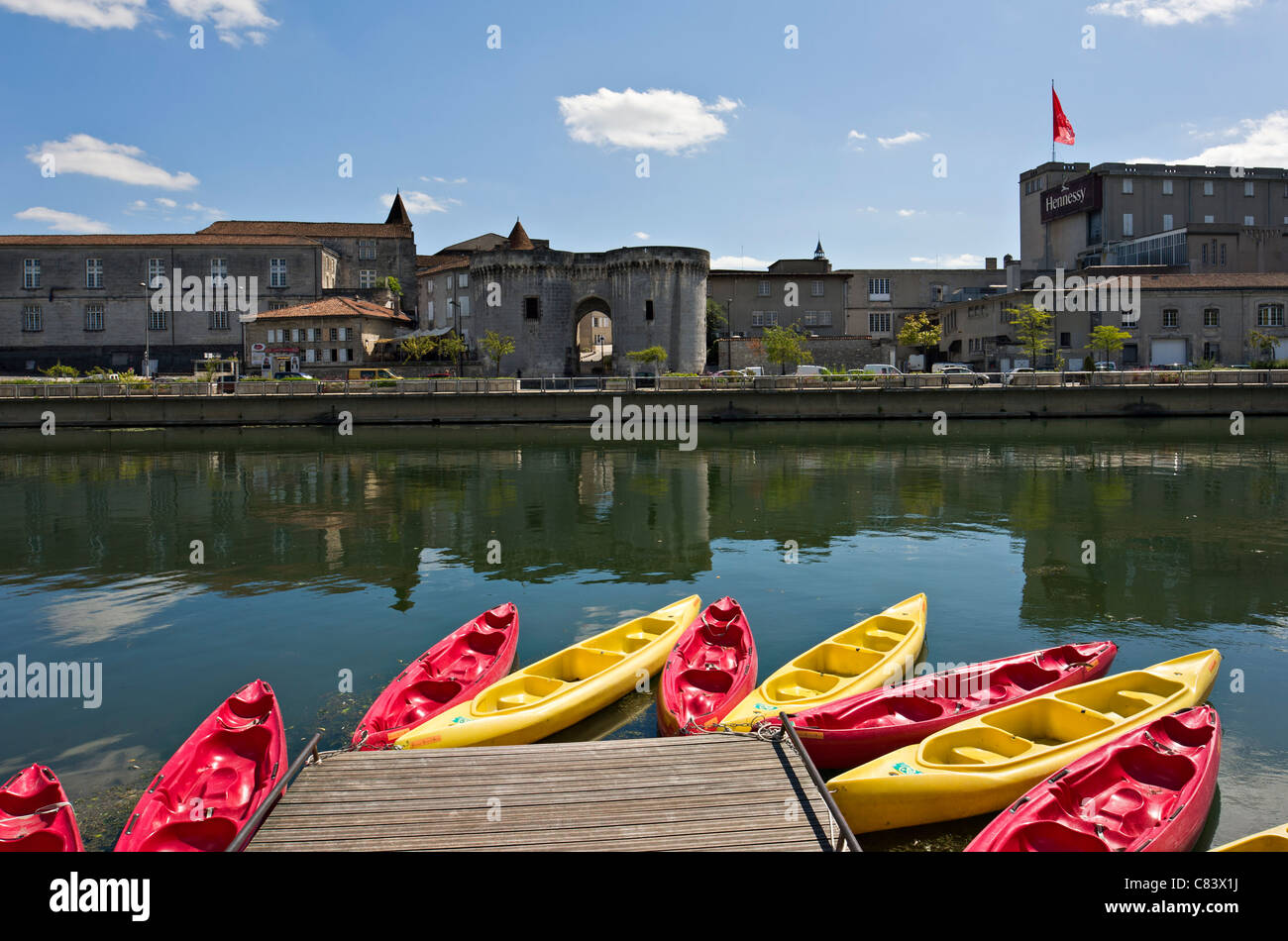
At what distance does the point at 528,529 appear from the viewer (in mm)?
25359

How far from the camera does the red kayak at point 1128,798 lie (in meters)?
7.61

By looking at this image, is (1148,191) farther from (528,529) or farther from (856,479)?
(528,529)

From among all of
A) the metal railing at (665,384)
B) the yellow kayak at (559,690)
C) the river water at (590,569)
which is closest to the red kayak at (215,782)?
the river water at (590,569)

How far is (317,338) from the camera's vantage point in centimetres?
7844

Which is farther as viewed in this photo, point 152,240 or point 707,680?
point 152,240

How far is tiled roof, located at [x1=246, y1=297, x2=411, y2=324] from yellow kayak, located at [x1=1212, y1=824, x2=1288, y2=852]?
77.9 metres

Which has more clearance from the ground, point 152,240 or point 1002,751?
point 152,240

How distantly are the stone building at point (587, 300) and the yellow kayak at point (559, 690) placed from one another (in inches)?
2367

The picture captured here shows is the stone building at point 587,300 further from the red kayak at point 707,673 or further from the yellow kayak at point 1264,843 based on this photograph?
the yellow kayak at point 1264,843

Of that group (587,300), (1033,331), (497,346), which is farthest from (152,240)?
(1033,331)

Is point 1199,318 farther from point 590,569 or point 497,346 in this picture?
point 590,569

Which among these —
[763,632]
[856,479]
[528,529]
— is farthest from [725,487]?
[763,632]

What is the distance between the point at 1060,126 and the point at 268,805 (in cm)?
9304
